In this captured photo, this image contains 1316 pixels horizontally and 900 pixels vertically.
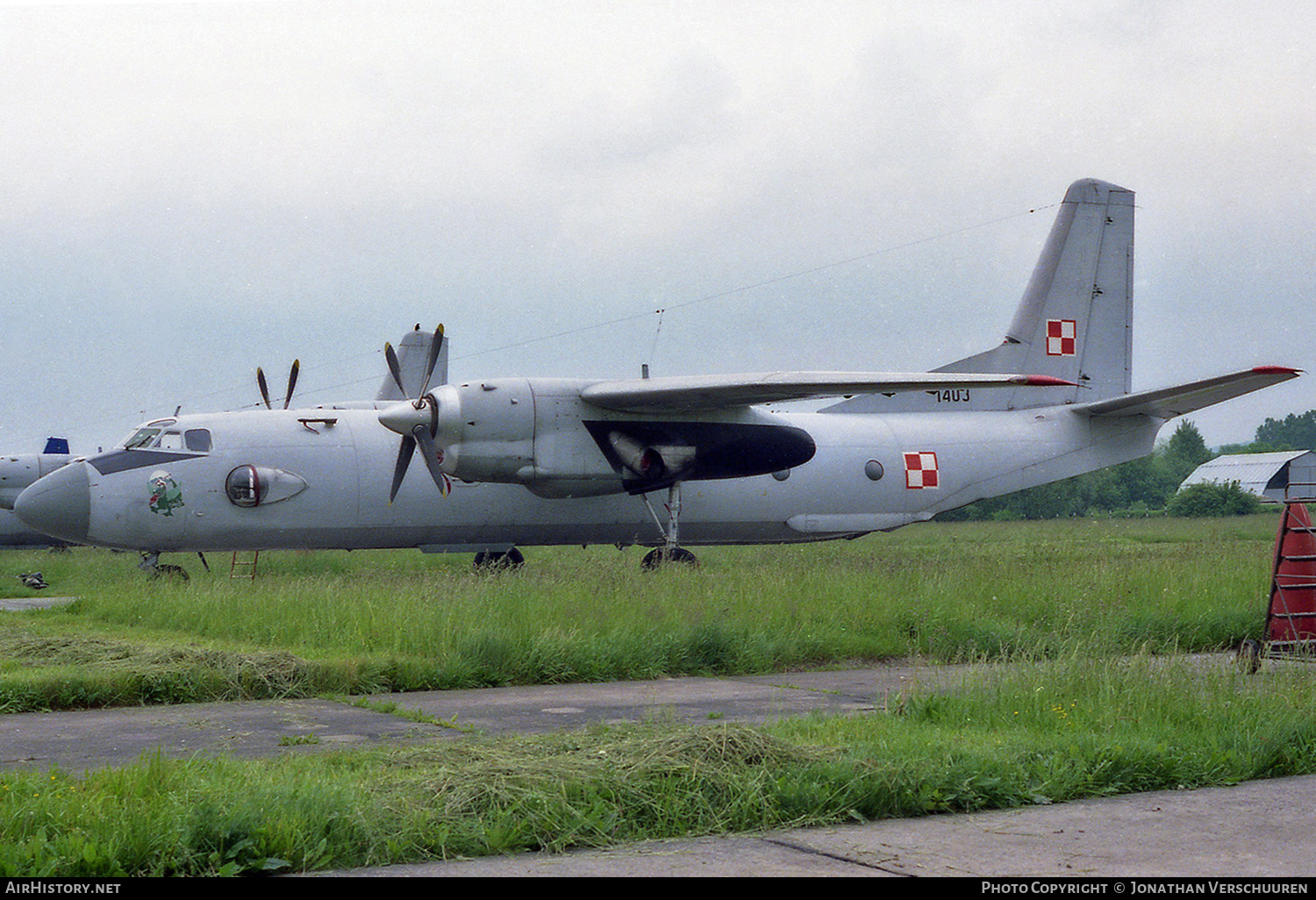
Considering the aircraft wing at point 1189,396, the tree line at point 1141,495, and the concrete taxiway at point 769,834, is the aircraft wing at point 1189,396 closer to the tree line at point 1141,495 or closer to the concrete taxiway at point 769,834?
the concrete taxiway at point 769,834

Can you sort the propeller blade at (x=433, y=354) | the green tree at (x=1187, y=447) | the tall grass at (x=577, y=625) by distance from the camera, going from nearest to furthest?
the tall grass at (x=577, y=625), the propeller blade at (x=433, y=354), the green tree at (x=1187, y=447)

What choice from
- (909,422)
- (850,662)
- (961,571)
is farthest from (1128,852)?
(909,422)

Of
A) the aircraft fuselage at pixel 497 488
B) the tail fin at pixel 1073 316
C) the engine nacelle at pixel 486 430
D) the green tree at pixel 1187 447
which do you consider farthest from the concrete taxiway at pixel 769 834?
the green tree at pixel 1187 447

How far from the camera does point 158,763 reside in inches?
224

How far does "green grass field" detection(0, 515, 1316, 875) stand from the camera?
5000 millimetres

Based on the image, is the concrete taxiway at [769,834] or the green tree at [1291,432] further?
the green tree at [1291,432]

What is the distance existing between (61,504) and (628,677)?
11.4 metres

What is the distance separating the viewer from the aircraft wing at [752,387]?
18625mm

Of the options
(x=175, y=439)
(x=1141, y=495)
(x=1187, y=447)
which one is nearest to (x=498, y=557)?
(x=175, y=439)

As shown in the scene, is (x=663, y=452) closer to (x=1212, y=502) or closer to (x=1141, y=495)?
(x=1212, y=502)

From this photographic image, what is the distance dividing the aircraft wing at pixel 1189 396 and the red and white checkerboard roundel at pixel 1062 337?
110 cm

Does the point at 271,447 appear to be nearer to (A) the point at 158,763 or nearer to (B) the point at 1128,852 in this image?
(A) the point at 158,763

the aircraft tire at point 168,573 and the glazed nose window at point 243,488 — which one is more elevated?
the glazed nose window at point 243,488

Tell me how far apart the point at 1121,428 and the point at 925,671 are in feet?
49.4
